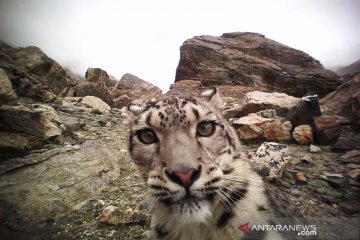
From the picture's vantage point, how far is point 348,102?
5.32 meters

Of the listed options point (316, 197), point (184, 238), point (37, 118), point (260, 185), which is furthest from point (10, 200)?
point (316, 197)

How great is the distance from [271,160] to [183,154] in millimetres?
2871

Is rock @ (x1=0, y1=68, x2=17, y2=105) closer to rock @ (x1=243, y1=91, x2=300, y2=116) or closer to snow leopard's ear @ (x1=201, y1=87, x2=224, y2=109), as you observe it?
snow leopard's ear @ (x1=201, y1=87, x2=224, y2=109)

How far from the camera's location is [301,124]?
5.38m

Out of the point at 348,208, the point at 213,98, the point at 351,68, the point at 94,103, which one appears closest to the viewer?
the point at 348,208

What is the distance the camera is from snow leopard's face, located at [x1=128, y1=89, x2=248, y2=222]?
1844mm

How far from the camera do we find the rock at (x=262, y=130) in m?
5.37

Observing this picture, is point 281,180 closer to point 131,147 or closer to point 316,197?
point 316,197

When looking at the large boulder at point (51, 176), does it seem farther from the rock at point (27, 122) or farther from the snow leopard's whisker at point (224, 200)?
the snow leopard's whisker at point (224, 200)

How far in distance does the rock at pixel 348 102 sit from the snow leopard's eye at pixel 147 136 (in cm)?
404

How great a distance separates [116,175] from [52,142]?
1.58 metres

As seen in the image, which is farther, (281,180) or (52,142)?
(52,142)

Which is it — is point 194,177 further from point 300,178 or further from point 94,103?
point 94,103

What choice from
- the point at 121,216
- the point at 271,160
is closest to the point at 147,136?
the point at 121,216
